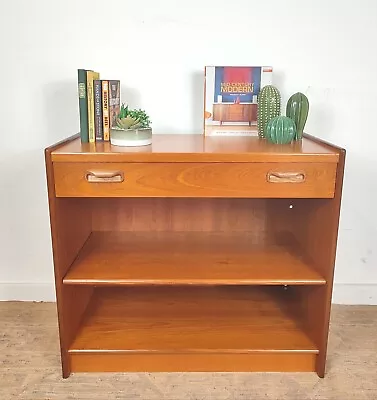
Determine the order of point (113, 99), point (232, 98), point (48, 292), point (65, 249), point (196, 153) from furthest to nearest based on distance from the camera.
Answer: point (48, 292), point (232, 98), point (113, 99), point (65, 249), point (196, 153)

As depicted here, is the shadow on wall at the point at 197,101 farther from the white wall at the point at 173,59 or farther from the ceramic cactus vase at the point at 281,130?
the ceramic cactus vase at the point at 281,130

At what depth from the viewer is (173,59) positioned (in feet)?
5.25

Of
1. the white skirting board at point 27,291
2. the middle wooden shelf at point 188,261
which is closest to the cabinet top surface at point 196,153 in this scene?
the middle wooden shelf at point 188,261

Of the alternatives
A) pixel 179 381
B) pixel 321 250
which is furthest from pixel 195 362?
pixel 321 250

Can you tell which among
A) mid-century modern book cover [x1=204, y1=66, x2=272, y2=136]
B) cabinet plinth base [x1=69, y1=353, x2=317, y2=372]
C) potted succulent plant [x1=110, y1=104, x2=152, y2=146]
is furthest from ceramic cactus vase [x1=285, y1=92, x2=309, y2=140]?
cabinet plinth base [x1=69, y1=353, x2=317, y2=372]

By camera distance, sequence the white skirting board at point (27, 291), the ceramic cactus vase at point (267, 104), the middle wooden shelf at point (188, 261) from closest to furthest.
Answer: the middle wooden shelf at point (188, 261) → the ceramic cactus vase at point (267, 104) → the white skirting board at point (27, 291)

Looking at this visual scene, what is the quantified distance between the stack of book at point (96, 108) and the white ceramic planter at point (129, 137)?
66 millimetres

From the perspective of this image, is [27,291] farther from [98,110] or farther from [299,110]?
[299,110]

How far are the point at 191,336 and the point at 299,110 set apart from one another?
31.6 inches

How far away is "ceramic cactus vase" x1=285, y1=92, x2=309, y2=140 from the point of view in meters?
1.39

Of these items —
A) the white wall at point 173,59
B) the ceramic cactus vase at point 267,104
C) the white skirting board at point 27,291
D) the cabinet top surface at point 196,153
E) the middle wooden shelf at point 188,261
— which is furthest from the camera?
the white skirting board at point 27,291

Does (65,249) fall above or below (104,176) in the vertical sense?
below

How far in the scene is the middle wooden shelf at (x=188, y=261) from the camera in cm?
130

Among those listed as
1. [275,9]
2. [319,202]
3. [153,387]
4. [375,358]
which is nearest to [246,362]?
[153,387]
